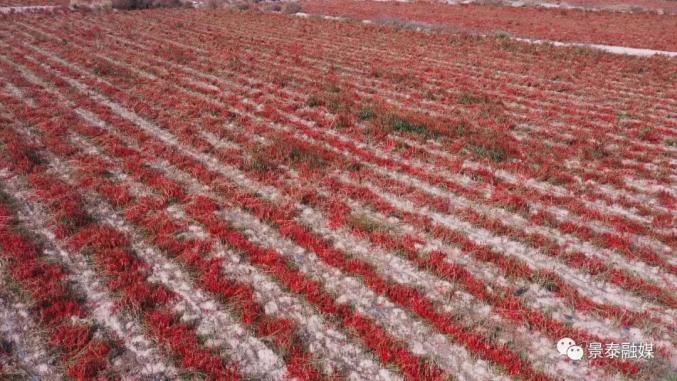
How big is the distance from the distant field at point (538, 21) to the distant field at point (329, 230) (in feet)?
64.5

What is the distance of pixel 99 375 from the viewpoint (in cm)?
590

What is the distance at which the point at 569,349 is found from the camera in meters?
6.60

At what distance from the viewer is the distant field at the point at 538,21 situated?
3712 centimetres

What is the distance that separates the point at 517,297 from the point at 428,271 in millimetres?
1583

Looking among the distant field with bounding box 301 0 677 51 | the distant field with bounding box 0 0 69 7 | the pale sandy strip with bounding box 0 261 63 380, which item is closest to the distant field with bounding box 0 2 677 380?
the pale sandy strip with bounding box 0 261 63 380

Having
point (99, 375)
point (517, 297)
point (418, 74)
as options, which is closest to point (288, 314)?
point (99, 375)

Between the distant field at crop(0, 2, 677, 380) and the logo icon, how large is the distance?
0.26 ft

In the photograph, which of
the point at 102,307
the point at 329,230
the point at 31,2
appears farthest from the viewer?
the point at 31,2

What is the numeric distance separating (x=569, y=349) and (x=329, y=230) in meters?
4.89

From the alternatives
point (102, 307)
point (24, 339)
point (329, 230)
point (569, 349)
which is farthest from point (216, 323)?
point (569, 349)

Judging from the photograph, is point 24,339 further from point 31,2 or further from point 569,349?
point 31,2

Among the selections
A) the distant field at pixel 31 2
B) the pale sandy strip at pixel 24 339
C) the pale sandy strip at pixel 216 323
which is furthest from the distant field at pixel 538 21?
the pale sandy strip at pixel 24 339

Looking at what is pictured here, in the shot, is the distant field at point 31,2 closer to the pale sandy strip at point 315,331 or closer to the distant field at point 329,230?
the distant field at point 329,230

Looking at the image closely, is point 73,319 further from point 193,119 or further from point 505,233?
point 193,119
